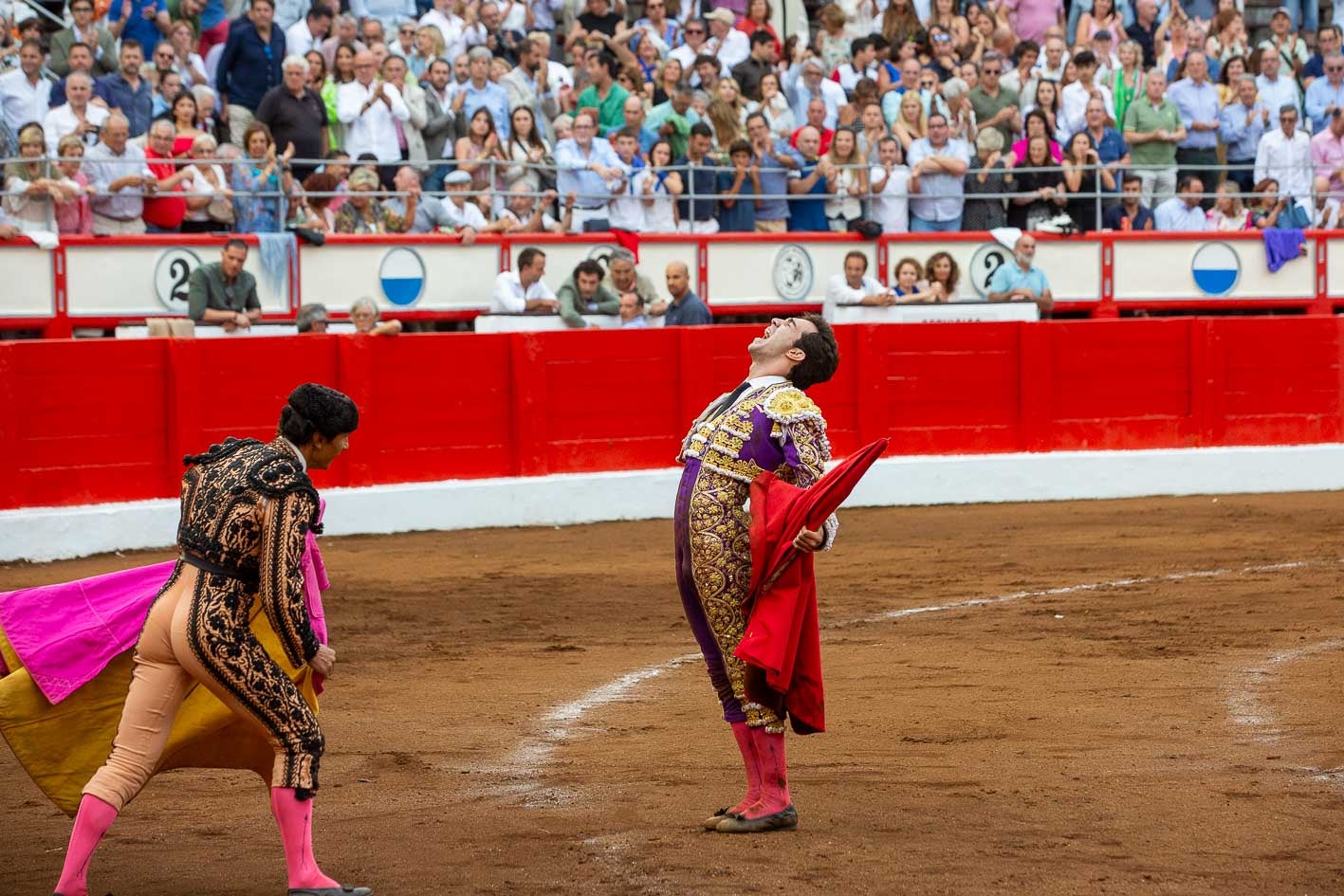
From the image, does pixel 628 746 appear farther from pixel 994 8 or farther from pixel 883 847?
pixel 994 8

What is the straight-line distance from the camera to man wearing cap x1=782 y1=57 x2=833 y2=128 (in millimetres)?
16484

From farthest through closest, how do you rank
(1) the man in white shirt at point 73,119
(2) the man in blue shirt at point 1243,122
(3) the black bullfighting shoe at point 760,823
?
(2) the man in blue shirt at point 1243,122
(1) the man in white shirt at point 73,119
(3) the black bullfighting shoe at point 760,823

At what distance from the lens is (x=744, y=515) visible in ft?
18.0

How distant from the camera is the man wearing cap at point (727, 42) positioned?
16.7 metres

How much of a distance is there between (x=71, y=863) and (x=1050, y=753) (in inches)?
126

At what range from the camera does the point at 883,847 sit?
5.27m

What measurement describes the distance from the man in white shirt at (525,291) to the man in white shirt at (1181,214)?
6.27m

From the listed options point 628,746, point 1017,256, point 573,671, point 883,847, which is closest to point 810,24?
point 1017,256

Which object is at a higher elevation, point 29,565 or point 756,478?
point 756,478

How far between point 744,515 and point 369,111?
9.74m

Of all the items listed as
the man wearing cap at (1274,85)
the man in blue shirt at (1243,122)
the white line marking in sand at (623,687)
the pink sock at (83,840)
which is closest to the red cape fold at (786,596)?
the white line marking in sand at (623,687)

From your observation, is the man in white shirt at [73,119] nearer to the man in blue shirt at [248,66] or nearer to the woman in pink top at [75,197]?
the woman in pink top at [75,197]

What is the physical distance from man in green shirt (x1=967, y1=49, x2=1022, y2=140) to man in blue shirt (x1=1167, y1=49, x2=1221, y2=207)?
1697 millimetres

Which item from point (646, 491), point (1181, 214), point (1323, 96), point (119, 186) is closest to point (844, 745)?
point (646, 491)
